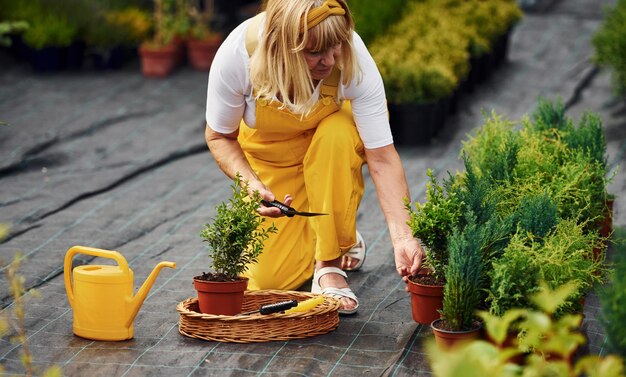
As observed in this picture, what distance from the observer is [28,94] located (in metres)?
6.64

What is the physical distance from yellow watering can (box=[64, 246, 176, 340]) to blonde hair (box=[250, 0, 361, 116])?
2.15ft

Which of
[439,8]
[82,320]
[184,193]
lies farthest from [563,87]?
[82,320]

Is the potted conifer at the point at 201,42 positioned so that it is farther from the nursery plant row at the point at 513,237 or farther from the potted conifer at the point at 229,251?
the potted conifer at the point at 229,251

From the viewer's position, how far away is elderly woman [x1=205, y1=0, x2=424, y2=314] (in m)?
3.05

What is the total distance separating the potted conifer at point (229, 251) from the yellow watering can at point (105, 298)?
0.45ft

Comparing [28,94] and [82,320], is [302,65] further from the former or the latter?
[28,94]

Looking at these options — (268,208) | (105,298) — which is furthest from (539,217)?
(105,298)

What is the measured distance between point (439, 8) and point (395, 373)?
490 centimetres

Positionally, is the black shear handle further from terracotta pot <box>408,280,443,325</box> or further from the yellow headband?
the yellow headband

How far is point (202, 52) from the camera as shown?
7.43 metres

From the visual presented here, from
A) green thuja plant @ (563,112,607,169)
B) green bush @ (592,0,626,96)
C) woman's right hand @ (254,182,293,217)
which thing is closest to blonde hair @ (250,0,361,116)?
woman's right hand @ (254,182,293,217)

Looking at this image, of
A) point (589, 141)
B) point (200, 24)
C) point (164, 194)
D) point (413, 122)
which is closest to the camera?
Result: point (589, 141)

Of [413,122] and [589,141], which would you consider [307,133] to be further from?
[413,122]

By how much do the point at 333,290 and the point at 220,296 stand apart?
1.60ft
